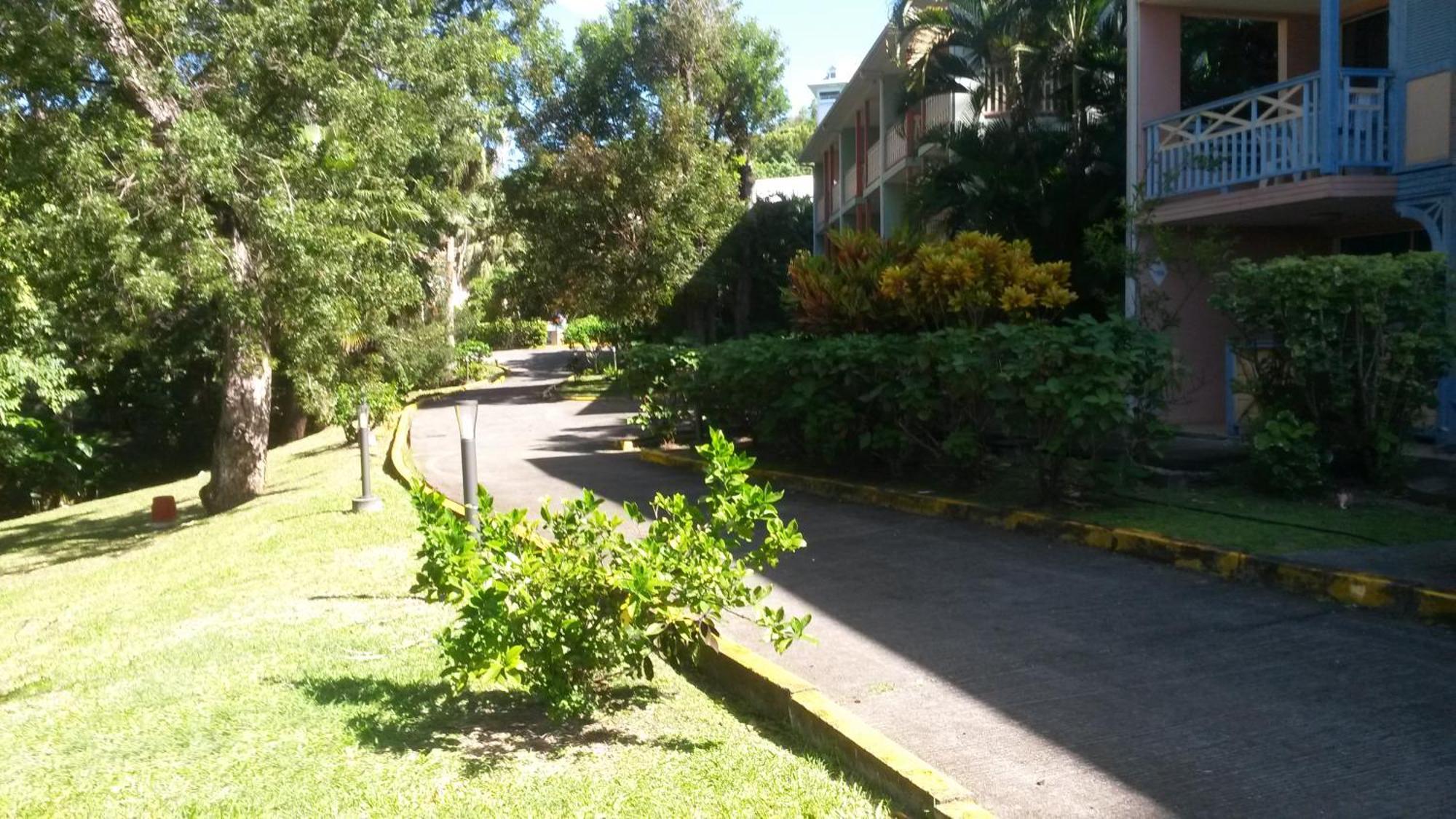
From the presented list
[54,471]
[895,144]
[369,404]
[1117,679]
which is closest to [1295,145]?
[1117,679]

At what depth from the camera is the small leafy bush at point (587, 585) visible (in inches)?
203

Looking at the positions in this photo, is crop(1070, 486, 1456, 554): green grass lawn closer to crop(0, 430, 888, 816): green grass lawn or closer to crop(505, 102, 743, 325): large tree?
crop(0, 430, 888, 816): green grass lawn

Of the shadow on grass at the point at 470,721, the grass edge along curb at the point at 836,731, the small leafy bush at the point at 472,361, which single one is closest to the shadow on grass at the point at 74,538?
the shadow on grass at the point at 470,721

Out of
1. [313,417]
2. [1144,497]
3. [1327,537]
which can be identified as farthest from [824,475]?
[313,417]

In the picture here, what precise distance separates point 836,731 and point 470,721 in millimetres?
1623

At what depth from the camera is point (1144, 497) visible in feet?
33.3

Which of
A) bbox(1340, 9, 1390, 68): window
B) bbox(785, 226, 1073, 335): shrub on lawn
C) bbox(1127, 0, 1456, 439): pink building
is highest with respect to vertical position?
bbox(1340, 9, 1390, 68): window

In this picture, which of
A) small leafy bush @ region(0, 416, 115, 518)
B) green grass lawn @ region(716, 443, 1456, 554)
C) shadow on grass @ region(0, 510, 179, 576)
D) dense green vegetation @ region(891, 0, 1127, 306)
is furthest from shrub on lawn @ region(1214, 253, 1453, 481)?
small leafy bush @ region(0, 416, 115, 518)

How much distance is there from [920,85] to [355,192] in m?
8.62

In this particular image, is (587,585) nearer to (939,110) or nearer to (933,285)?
(933,285)

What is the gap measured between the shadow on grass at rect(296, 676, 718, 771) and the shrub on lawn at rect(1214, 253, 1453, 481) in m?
6.21

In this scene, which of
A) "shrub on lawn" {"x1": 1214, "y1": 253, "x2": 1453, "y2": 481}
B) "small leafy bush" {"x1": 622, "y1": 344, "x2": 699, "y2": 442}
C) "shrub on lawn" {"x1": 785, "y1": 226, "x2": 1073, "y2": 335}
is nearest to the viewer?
"shrub on lawn" {"x1": 1214, "y1": 253, "x2": 1453, "y2": 481}

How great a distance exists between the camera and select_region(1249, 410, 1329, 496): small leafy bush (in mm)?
9664

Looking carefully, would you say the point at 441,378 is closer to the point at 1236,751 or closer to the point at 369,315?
the point at 369,315
